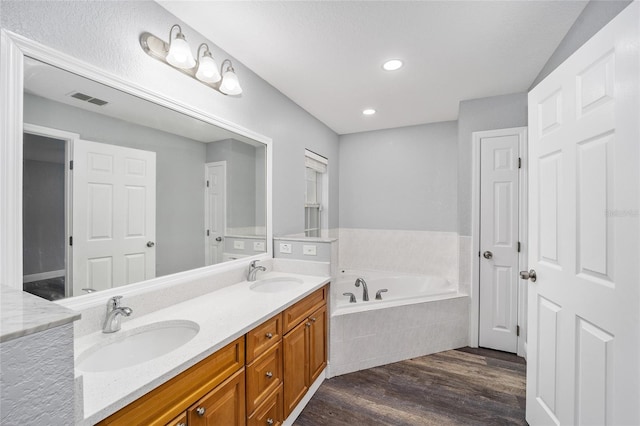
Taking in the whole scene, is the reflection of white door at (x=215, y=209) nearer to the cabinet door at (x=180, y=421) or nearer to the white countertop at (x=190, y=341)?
the white countertop at (x=190, y=341)

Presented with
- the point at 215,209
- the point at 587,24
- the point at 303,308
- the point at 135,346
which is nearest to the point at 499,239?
the point at 587,24

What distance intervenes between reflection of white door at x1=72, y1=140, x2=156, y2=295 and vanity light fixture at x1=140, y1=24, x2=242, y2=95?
514 mm

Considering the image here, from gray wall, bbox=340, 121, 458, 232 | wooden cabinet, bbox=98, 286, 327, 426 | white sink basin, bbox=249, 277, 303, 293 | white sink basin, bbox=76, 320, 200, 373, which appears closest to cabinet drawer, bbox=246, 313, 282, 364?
wooden cabinet, bbox=98, 286, 327, 426

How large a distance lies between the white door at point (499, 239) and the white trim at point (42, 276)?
10.2 feet

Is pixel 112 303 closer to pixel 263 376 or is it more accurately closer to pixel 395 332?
pixel 263 376

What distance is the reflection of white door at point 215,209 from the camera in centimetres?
181

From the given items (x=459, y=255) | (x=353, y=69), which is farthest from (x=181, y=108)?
(x=459, y=255)

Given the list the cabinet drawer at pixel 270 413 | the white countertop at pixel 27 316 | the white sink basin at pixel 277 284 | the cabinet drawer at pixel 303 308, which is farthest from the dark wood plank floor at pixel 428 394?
the white countertop at pixel 27 316

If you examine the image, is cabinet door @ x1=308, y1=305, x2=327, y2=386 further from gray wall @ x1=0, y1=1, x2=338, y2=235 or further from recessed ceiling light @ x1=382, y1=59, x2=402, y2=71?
recessed ceiling light @ x1=382, y1=59, x2=402, y2=71

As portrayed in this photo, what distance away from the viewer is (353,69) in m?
2.17

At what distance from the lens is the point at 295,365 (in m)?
1.76

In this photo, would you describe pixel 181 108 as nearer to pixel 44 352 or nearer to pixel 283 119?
pixel 283 119

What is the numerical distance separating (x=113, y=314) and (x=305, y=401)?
1378 millimetres

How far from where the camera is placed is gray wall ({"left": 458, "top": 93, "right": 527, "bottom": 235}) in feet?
8.62
